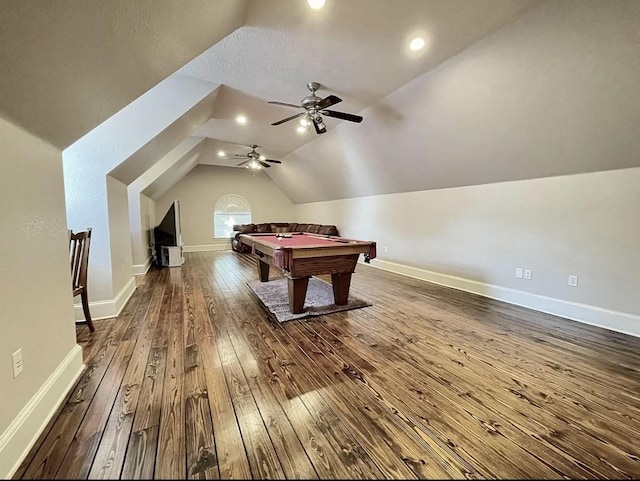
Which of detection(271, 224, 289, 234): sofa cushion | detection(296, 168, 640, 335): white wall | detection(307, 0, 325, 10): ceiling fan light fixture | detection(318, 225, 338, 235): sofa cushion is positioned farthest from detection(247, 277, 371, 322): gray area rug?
detection(271, 224, 289, 234): sofa cushion

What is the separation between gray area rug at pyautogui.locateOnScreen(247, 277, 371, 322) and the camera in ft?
10.9

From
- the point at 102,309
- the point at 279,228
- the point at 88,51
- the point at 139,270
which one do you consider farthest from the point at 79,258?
the point at 279,228

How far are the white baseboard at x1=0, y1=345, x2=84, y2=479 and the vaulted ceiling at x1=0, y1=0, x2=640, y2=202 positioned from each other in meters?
1.47

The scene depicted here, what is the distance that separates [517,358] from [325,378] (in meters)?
1.60

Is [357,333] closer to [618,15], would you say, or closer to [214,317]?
[214,317]

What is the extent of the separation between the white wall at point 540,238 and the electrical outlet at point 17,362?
15.5 feet

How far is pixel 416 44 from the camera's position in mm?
2656

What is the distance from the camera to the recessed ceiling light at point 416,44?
2.59 metres

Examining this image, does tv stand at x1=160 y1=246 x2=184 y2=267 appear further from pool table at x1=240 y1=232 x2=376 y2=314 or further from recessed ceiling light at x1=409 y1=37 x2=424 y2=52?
recessed ceiling light at x1=409 y1=37 x2=424 y2=52

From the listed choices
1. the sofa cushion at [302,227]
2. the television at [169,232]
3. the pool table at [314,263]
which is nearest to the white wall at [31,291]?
the pool table at [314,263]

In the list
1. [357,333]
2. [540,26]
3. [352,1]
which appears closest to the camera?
[352,1]

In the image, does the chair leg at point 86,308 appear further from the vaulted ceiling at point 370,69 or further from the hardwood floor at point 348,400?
the vaulted ceiling at point 370,69

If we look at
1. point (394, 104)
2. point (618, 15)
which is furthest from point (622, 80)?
point (394, 104)

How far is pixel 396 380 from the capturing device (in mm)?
2018
